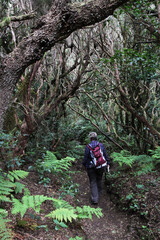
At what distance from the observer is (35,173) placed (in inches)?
227

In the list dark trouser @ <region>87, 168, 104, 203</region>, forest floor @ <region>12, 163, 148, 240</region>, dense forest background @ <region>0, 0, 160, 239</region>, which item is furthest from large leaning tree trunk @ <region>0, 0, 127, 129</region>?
dark trouser @ <region>87, 168, 104, 203</region>

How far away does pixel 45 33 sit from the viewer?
302cm

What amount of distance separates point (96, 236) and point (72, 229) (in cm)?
71

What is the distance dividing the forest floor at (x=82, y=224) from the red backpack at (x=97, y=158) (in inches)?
46.0

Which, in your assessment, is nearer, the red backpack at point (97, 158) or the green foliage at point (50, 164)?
the green foliage at point (50, 164)

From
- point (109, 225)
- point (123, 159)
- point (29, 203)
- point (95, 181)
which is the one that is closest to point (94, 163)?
point (95, 181)

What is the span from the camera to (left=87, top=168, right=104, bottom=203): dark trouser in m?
5.38

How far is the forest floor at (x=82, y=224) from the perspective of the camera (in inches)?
120

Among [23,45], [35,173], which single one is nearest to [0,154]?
[35,173]

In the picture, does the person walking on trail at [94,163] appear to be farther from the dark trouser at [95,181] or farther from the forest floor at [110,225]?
the forest floor at [110,225]

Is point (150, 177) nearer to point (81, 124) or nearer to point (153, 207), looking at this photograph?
point (153, 207)

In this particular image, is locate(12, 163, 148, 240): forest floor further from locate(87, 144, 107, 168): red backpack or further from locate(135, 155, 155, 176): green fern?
locate(135, 155, 155, 176): green fern

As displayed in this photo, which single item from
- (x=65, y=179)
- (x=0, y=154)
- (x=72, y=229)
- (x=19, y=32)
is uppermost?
(x=19, y=32)

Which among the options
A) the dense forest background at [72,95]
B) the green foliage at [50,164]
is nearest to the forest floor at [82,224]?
the green foliage at [50,164]
